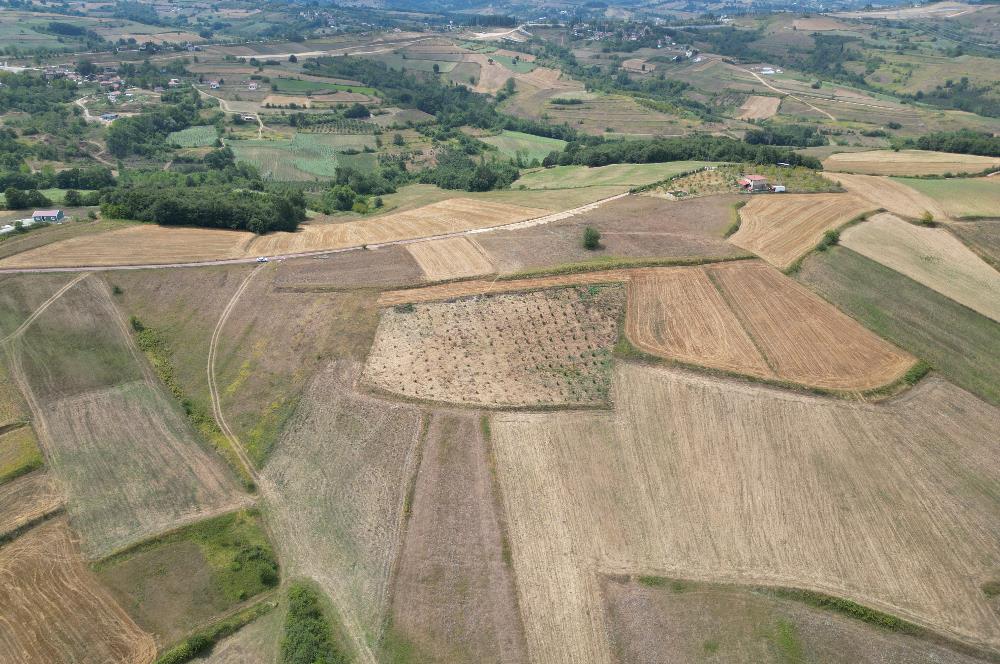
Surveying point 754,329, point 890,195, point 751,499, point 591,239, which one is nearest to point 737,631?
point 751,499

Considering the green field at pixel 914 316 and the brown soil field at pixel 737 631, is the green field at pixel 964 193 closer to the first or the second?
the green field at pixel 914 316

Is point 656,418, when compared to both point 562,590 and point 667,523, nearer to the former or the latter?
point 667,523

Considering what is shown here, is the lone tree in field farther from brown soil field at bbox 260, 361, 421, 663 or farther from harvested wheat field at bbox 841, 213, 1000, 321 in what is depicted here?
brown soil field at bbox 260, 361, 421, 663

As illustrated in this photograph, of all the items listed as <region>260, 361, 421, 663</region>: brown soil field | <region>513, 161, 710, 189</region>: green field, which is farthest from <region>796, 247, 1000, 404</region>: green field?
<region>260, 361, 421, 663</region>: brown soil field

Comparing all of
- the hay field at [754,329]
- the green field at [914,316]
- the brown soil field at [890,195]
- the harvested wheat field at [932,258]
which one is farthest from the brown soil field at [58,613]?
the brown soil field at [890,195]

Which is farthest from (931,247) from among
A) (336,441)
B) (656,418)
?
(336,441)
